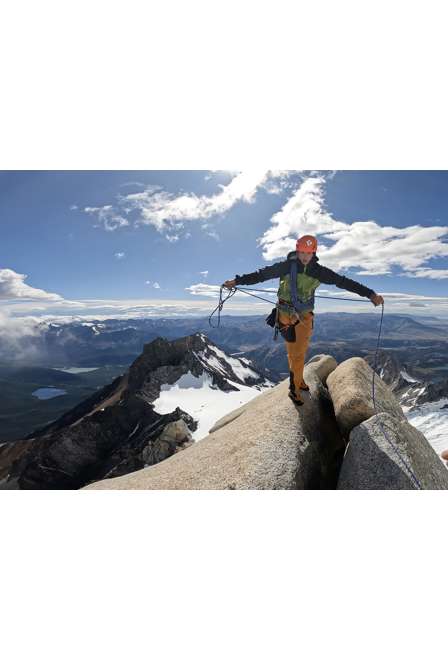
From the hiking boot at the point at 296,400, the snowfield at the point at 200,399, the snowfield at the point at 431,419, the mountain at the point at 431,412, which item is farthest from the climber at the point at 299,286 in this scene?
the snowfield at the point at 431,419

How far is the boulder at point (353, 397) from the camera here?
708 cm

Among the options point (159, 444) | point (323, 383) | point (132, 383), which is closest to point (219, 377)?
point (132, 383)

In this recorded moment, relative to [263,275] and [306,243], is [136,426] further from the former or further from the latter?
[306,243]

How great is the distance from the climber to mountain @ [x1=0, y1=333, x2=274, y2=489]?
48.6 metres

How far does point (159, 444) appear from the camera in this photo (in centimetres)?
5331

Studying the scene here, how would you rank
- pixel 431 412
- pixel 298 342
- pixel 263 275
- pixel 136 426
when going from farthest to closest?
pixel 431 412
pixel 136 426
pixel 298 342
pixel 263 275

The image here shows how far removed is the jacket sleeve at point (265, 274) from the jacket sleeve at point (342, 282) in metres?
0.77

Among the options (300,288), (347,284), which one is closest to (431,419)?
(347,284)

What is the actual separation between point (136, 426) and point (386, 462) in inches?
2831

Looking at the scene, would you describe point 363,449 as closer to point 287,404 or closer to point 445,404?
point 287,404

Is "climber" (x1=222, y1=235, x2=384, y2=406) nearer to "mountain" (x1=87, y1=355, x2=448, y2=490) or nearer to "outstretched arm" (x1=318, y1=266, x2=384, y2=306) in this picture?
"outstretched arm" (x1=318, y1=266, x2=384, y2=306)

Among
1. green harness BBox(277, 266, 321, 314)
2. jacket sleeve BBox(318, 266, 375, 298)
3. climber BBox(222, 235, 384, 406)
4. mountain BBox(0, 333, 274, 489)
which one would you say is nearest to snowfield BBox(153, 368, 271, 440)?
mountain BBox(0, 333, 274, 489)

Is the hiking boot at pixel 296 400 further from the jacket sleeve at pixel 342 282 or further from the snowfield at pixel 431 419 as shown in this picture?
the snowfield at pixel 431 419

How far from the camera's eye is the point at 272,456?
18.6 feet
